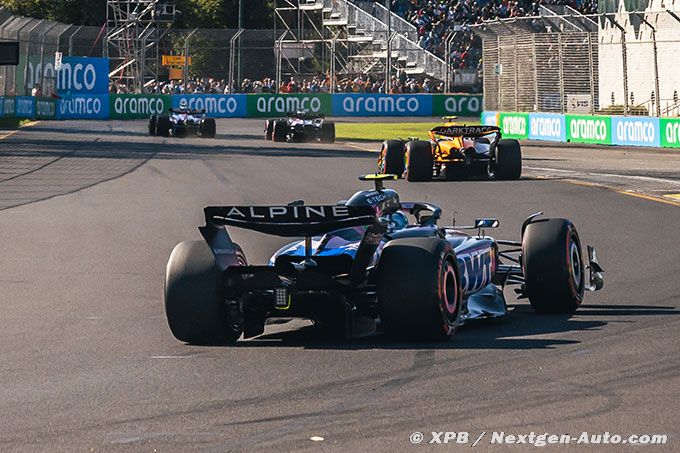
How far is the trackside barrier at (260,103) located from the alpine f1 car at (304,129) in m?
18.8

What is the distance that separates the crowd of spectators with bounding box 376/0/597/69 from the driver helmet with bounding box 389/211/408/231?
45828mm

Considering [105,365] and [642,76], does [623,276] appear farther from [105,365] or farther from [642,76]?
[642,76]

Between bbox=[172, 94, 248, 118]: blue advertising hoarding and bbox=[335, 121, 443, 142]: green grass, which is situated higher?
bbox=[172, 94, 248, 118]: blue advertising hoarding

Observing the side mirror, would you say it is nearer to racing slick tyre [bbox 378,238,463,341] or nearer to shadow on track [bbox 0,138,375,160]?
racing slick tyre [bbox 378,238,463,341]

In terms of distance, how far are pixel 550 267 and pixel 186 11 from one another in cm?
6940

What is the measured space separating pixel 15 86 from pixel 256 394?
45724 mm

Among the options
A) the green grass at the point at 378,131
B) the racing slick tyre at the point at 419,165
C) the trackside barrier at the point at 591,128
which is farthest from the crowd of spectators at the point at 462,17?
the racing slick tyre at the point at 419,165

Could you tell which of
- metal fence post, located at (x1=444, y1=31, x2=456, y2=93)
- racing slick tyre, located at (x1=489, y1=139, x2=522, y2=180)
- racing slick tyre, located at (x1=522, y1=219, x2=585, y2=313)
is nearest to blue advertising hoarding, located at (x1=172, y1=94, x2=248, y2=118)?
metal fence post, located at (x1=444, y1=31, x2=456, y2=93)

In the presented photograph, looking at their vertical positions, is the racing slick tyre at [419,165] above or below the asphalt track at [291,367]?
above

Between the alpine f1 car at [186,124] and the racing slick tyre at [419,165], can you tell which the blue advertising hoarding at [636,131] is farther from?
the alpine f1 car at [186,124]

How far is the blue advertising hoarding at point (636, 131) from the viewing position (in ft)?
110

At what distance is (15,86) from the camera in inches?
1999

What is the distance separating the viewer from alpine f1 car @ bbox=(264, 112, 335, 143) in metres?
38.3

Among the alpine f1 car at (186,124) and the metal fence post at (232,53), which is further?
the metal fence post at (232,53)
